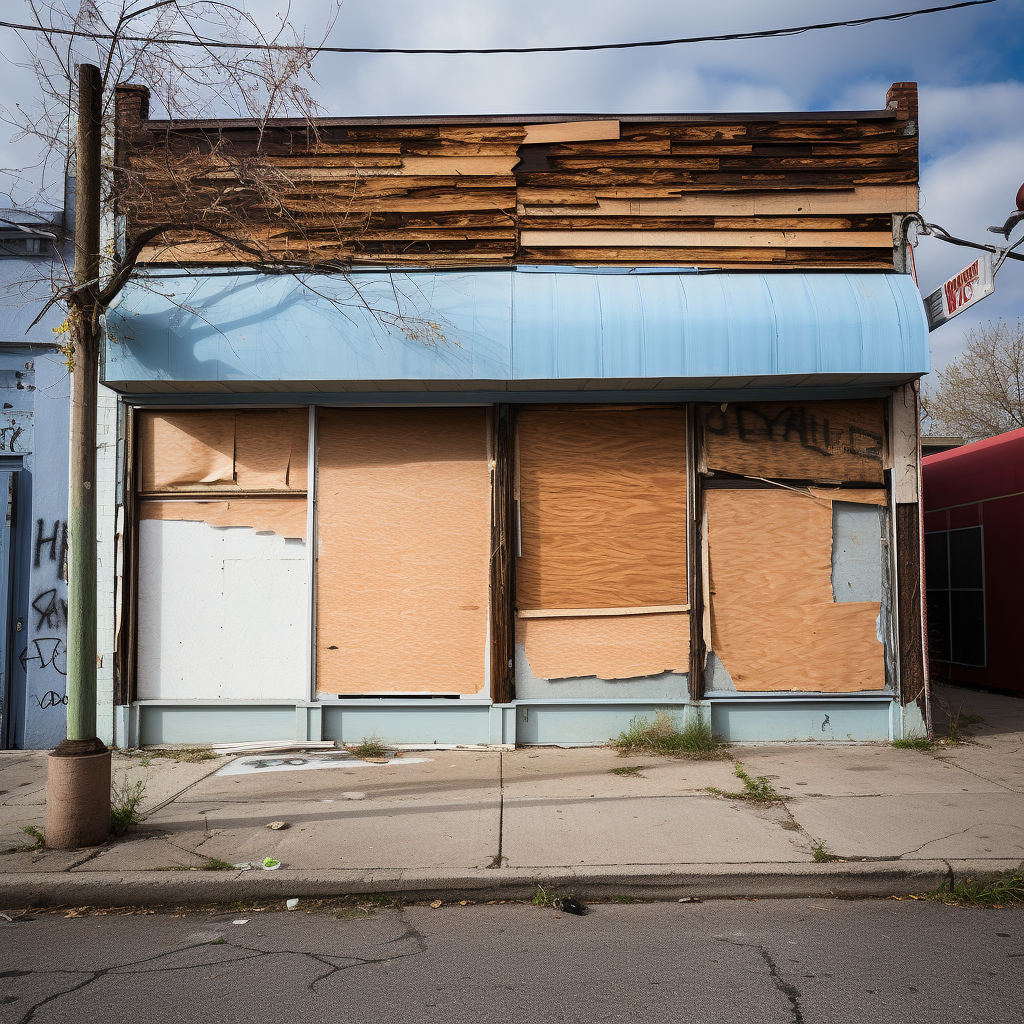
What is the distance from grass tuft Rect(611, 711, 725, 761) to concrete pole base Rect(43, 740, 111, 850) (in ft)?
14.7

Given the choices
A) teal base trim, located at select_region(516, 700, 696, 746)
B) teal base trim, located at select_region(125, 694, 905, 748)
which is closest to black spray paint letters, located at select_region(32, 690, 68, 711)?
teal base trim, located at select_region(125, 694, 905, 748)

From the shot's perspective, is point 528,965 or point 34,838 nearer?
point 528,965

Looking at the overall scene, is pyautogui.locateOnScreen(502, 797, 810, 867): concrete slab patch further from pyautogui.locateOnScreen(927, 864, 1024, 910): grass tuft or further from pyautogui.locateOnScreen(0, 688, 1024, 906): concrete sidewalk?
pyautogui.locateOnScreen(927, 864, 1024, 910): grass tuft

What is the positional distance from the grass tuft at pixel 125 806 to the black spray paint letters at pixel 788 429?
6002 mm

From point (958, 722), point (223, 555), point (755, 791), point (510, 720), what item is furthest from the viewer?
point (958, 722)

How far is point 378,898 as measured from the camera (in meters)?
4.75

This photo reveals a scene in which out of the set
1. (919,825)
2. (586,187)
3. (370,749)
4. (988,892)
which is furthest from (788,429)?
(370,749)

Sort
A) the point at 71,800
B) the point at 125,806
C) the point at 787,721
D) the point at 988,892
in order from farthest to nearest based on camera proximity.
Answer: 1. the point at 787,721
2. the point at 125,806
3. the point at 71,800
4. the point at 988,892

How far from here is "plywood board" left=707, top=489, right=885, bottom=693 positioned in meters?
8.05

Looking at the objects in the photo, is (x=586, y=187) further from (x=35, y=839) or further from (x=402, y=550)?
(x=35, y=839)

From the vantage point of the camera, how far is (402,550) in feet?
26.6

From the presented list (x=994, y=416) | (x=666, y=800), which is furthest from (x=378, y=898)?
(x=994, y=416)

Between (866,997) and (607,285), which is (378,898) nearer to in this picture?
(866,997)

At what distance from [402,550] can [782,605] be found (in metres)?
Result: 3.77
